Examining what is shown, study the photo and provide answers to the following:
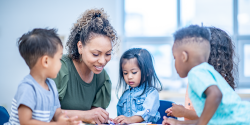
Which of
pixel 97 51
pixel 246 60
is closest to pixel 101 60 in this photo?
pixel 97 51

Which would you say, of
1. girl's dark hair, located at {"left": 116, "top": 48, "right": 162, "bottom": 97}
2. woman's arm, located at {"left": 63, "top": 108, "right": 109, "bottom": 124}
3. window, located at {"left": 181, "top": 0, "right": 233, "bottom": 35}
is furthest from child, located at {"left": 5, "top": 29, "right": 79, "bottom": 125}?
window, located at {"left": 181, "top": 0, "right": 233, "bottom": 35}

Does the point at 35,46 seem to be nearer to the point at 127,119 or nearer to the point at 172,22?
the point at 127,119

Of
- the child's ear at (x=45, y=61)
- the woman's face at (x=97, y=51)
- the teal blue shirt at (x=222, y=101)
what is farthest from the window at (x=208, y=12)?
the child's ear at (x=45, y=61)

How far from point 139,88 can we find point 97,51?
1.53 ft

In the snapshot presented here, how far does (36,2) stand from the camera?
3.08m

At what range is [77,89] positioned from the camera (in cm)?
148

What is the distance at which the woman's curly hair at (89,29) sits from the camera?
1407 millimetres

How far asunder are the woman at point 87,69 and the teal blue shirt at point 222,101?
2.02 feet

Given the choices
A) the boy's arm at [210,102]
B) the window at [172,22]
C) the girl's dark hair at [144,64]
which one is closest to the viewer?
the boy's arm at [210,102]

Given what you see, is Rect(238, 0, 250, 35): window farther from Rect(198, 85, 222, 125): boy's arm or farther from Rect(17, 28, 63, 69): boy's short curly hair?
Rect(17, 28, 63, 69): boy's short curly hair

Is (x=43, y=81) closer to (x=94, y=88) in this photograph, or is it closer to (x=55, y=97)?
(x=55, y=97)

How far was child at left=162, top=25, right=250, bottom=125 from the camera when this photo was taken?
2.85 ft

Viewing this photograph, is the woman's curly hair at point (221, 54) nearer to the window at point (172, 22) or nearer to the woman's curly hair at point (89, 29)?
the woman's curly hair at point (89, 29)

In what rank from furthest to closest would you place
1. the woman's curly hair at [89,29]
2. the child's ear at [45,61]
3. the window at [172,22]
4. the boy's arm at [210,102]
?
the window at [172,22] → the woman's curly hair at [89,29] → the child's ear at [45,61] → the boy's arm at [210,102]
